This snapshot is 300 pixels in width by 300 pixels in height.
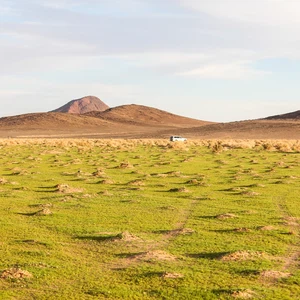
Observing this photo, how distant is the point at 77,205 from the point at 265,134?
319 feet

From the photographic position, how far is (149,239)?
13047 mm

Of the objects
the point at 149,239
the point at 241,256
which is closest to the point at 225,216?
the point at 149,239

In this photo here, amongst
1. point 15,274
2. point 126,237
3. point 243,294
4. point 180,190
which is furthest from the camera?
point 180,190

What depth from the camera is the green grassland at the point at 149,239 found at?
939cm

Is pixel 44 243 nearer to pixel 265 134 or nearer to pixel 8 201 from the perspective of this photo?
pixel 8 201

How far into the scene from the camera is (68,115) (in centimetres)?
18825

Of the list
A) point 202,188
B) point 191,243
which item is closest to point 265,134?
point 202,188

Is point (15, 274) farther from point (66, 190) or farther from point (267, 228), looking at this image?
point (66, 190)

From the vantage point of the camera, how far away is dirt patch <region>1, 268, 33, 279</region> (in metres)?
9.73

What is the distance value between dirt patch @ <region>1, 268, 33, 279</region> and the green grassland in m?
0.03

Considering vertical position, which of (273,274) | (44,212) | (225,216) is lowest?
(273,274)

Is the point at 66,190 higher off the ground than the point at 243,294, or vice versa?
the point at 66,190

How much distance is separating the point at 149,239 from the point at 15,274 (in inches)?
159

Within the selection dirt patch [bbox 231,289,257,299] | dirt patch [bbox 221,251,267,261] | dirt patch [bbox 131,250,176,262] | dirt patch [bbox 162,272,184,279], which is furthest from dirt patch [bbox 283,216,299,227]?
dirt patch [bbox 231,289,257,299]
